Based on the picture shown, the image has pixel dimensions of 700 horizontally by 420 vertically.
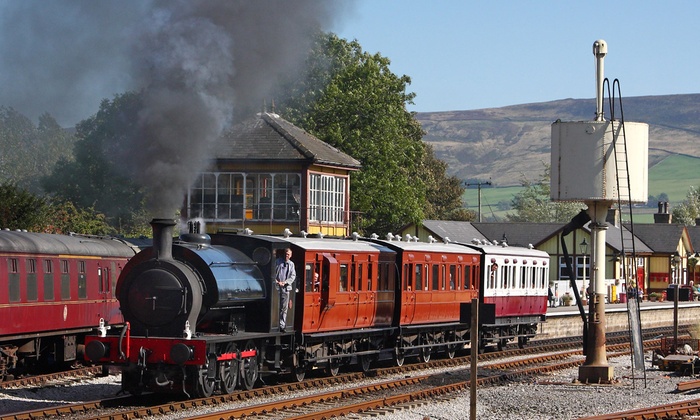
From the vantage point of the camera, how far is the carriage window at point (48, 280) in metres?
22.5

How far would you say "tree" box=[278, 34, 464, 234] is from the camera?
179 ft

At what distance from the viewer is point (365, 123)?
55625 mm

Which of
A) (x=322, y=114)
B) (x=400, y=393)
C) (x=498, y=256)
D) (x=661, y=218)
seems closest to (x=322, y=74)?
(x=322, y=114)

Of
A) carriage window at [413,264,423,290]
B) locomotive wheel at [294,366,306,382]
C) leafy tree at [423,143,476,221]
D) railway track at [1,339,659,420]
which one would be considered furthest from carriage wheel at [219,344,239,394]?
leafy tree at [423,143,476,221]

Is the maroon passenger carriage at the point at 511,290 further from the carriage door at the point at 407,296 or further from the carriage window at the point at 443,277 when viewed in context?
the carriage door at the point at 407,296

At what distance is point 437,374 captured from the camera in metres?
25.0

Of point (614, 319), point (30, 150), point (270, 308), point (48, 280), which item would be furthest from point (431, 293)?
point (30, 150)

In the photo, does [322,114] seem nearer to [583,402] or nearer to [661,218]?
[583,402]

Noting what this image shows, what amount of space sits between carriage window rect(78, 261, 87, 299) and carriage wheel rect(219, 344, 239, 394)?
5.69 meters

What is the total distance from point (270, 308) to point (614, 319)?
3072 centimetres

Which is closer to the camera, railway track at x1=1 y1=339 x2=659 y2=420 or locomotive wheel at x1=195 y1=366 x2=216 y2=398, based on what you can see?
railway track at x1=1 y1=339 x2=659 y2=420

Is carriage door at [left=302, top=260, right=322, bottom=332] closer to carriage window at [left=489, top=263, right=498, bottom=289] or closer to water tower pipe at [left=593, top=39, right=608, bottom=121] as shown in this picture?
water tower pipe at [left=593, top=39, right=608, bottom=121]

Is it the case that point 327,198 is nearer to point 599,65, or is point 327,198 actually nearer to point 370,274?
point 370,274

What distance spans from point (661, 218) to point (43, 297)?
281ft
